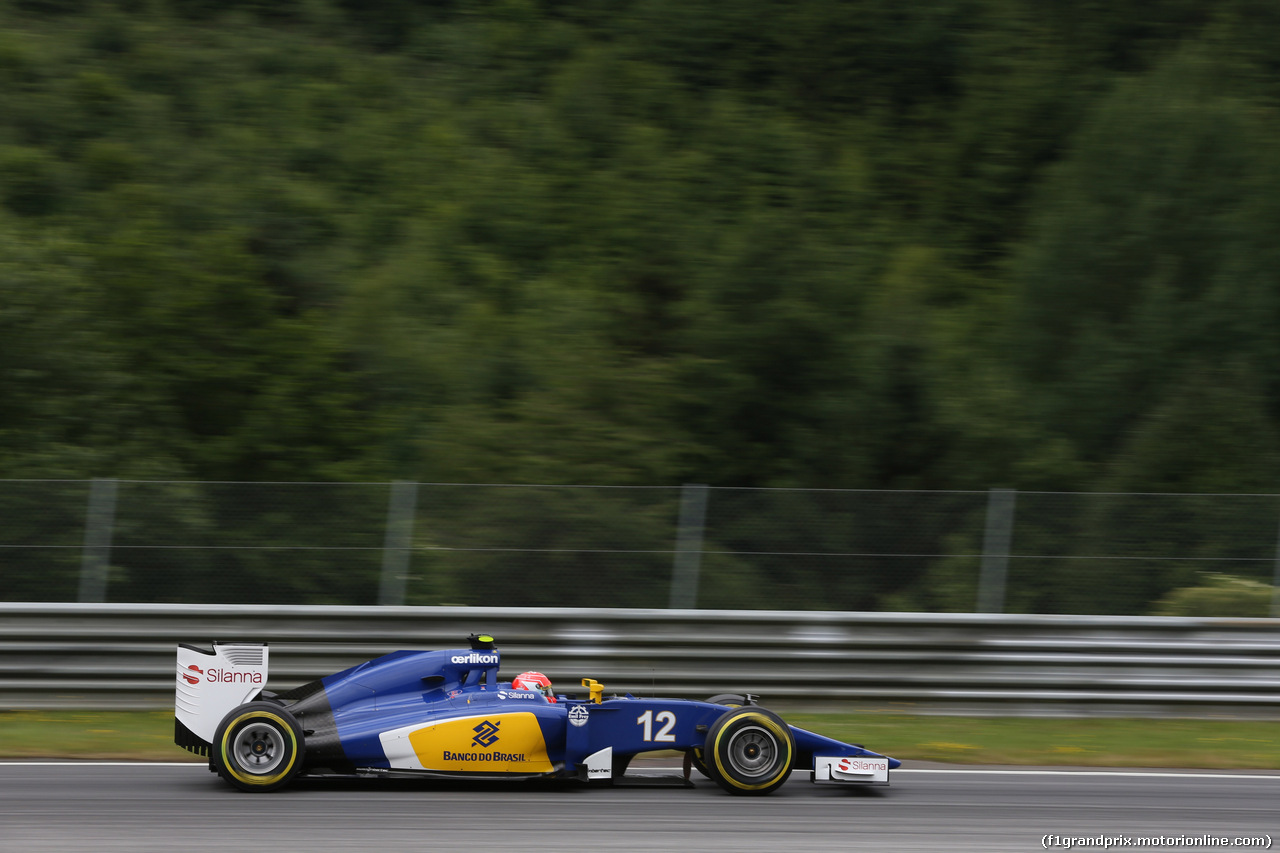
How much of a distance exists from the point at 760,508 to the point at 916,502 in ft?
4.13

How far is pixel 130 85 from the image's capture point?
2548cm

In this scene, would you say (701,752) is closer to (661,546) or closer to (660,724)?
(660,724)

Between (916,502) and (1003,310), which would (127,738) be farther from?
(1003,310)

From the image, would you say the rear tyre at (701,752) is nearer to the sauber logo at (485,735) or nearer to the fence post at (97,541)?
the sauber logo at (485,735)

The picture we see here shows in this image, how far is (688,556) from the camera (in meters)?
10.5

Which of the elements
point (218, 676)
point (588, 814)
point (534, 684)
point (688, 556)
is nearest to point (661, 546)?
point (688, 556)

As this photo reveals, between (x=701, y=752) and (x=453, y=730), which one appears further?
(x=701, y=752)

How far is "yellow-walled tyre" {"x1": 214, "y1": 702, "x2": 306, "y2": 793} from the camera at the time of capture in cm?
722

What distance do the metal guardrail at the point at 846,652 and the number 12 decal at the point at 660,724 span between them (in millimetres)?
2748

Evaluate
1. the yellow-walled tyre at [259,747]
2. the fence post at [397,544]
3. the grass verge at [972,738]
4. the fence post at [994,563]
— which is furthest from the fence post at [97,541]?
the fence post at [994,563]

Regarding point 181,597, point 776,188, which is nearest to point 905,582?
point 181,597

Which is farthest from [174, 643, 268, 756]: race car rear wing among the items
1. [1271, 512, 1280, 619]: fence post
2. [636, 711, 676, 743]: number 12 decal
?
[1271, 512, 1280, 619]: fence post

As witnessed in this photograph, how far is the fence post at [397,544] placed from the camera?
411 inches

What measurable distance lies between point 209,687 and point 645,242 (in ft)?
51.1
